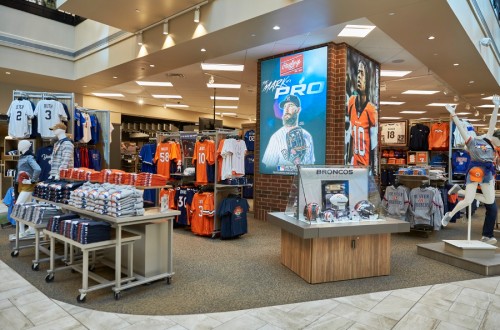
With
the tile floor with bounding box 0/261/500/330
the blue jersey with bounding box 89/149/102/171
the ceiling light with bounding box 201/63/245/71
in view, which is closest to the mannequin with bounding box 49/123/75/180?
the blue jersey with bounding box 89/149/102/171

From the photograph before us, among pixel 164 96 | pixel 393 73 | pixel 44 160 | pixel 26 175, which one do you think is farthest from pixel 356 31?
pixel 164 96

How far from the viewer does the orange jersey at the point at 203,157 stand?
20.3 ft

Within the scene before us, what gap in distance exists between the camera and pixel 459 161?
25.7ft

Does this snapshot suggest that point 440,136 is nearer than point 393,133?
Yes

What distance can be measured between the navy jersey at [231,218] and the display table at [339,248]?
1.67 m

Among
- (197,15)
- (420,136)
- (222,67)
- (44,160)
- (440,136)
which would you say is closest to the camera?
(197,15)

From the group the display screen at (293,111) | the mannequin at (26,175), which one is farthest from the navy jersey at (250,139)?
the mannequin at (26,175)

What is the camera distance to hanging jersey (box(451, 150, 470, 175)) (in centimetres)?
777

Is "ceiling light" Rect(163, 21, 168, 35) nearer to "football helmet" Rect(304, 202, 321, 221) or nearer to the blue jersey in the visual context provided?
the blue jersey

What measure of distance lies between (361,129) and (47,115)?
233 inches

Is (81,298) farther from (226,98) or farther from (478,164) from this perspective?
(226,98)

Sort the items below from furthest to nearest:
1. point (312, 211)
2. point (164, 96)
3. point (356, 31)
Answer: point (164, 96) < point (356, 31) < point (312, 211)

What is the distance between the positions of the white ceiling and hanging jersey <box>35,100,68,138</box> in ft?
5.62

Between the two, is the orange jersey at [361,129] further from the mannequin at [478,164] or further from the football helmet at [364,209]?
the football helmet at [364,209]
